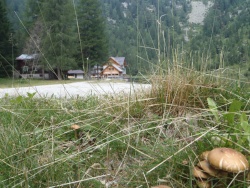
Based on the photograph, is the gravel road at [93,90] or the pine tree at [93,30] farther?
the pine tree at [93,30]

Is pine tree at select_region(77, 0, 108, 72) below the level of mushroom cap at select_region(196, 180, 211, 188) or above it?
above

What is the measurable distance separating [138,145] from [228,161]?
0.61 m

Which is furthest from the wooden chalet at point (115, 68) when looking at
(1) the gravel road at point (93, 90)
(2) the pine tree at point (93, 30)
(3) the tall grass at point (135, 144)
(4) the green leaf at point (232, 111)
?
(2) the pine tree at point (93, 30)

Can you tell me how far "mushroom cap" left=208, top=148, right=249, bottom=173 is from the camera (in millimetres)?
797

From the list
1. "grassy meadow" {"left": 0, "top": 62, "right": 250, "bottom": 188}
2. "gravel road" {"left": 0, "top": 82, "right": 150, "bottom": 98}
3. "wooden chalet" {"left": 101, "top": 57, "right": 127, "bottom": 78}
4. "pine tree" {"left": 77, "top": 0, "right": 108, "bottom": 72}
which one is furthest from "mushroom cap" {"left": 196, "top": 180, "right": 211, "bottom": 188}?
"pine tree" {"left": 77, "top": 0, "right": 108, "bottom": 72}

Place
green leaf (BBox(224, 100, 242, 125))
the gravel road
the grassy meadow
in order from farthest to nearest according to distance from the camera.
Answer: the gravel road, green leaf (BBox(224, 100, 242, 125)), the grassy meadow

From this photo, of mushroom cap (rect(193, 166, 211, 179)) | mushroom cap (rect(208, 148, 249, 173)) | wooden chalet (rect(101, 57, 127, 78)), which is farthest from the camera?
wooden chalet (rect(101, 57, 127, 78))

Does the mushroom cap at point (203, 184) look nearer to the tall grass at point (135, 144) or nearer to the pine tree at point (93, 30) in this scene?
the tall grass at point (135, 144)

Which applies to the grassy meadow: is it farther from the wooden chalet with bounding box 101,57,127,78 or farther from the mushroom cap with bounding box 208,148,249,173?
the wooden chalet with bounding box 101,57,127,78

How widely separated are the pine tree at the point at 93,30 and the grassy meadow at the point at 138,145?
3259 centimetres

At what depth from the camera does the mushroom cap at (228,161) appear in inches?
31.4

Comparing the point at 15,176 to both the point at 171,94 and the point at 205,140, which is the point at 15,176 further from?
the point at 171,94

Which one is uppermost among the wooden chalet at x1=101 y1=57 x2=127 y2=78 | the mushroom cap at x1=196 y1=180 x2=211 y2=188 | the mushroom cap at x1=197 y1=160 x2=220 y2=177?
the wooden chalet at x1=101 y1=57 x2=127 y2=78

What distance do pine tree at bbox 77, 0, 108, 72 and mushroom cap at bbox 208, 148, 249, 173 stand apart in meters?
33.7
